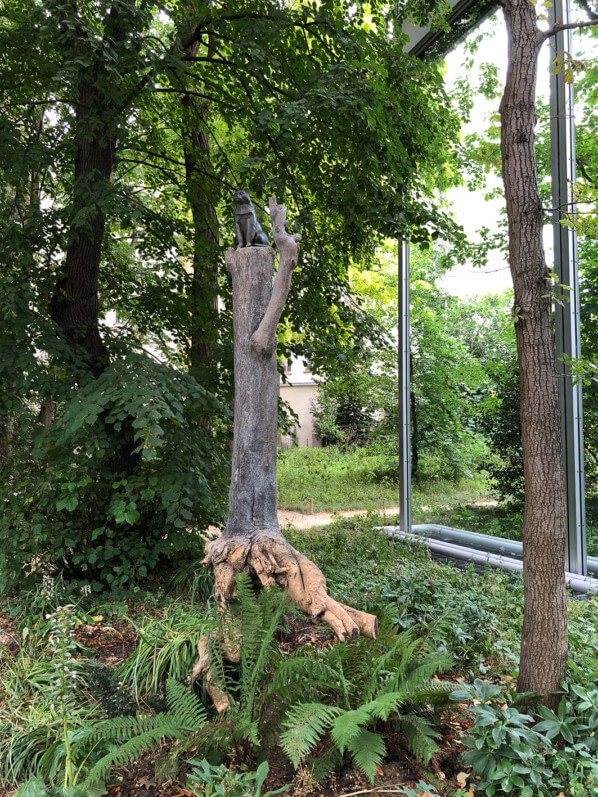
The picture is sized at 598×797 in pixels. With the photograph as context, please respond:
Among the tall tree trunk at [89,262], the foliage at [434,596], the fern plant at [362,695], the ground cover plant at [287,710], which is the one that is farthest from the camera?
the tall tree trunk at [89,262]

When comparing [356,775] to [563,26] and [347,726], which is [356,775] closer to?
[347,726]

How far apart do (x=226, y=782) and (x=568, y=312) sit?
505 cm

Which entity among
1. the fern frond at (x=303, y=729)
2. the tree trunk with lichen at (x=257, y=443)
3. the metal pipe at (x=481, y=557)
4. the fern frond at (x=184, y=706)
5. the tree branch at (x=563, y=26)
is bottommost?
the metal pipe at (x=481, y=557)

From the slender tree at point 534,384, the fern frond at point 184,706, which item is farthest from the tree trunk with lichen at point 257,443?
the slender tree at point 534,384

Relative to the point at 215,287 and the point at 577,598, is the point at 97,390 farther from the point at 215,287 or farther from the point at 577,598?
the point at 577,598

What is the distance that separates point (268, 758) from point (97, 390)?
280 cm

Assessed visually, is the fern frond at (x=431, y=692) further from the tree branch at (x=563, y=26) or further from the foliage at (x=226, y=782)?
the tree branch at (x=563, y=26)

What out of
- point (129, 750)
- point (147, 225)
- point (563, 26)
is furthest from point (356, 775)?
point (147, 225)

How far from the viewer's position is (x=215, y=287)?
6.19 meters

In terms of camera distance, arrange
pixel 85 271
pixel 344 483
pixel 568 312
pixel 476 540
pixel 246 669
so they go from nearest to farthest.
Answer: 1. pixel 246 669
2. pixel 85 271
3. pixel 568 312
4. pixel 476 540
5. pixel 344 483

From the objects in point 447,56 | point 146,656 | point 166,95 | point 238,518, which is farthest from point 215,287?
point 447,56

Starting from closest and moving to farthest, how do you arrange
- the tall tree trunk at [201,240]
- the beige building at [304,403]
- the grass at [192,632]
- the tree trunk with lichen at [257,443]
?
the grass at [192,632]
the tree trunk with lichen at [257,443]
the tall tree trunk at [201,240]
the beige building at [304,403]

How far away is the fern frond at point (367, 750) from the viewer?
207 cm

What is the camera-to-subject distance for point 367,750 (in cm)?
216
